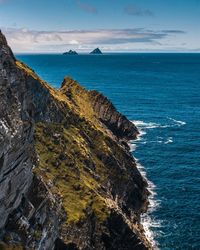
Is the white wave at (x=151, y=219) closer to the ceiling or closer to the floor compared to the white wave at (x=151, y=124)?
closer to the floor

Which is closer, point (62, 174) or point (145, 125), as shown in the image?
point (62, 174)

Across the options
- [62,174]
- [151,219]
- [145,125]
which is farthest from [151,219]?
[145,125]

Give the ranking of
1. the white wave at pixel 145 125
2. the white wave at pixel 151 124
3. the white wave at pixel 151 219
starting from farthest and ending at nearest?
the white wave at pixel 145 125
the white wave at pixel 151 124
the white wave at pixel 151 219

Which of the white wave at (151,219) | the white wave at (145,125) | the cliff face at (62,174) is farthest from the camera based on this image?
the white wave at (145,125)

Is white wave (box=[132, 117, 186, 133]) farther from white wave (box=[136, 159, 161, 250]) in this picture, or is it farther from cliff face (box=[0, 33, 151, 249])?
white wave (box=[136, 159, 161, 250])

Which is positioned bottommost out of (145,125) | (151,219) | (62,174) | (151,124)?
(62,174)

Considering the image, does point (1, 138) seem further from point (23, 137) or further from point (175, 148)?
point (175, 148)

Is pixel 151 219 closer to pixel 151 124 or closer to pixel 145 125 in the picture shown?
pixel 145 125

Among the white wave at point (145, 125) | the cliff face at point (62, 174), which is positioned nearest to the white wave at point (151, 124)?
the white wave at point (145, 125)

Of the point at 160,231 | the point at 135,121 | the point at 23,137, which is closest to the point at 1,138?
the point at 23,137

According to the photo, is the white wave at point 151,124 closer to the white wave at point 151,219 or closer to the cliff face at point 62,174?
the cliff face at point 62,174
